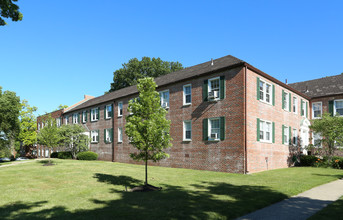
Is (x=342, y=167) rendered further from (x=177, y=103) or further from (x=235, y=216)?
(x=235, y=216)

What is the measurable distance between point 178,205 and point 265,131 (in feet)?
43.6

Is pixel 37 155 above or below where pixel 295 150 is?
below

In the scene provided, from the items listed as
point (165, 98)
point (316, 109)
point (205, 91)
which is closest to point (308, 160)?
point (316, 109)

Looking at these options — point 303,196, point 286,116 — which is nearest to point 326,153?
point 286,116

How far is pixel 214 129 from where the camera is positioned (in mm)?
18219

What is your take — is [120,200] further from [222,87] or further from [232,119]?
[222,87]

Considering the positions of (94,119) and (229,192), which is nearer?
(229,192)

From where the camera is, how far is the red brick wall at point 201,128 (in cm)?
1669

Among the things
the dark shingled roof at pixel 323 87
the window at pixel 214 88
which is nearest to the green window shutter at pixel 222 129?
the window at pixel 214 88

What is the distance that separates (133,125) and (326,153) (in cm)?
1917

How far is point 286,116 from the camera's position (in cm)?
2214

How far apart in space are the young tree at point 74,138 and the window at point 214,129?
55.6ft

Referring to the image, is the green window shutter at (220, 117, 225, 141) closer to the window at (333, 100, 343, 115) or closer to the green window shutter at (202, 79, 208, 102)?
the green window shutter at (202, 79, 208, 102)

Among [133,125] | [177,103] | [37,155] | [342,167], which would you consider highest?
[177,103]
